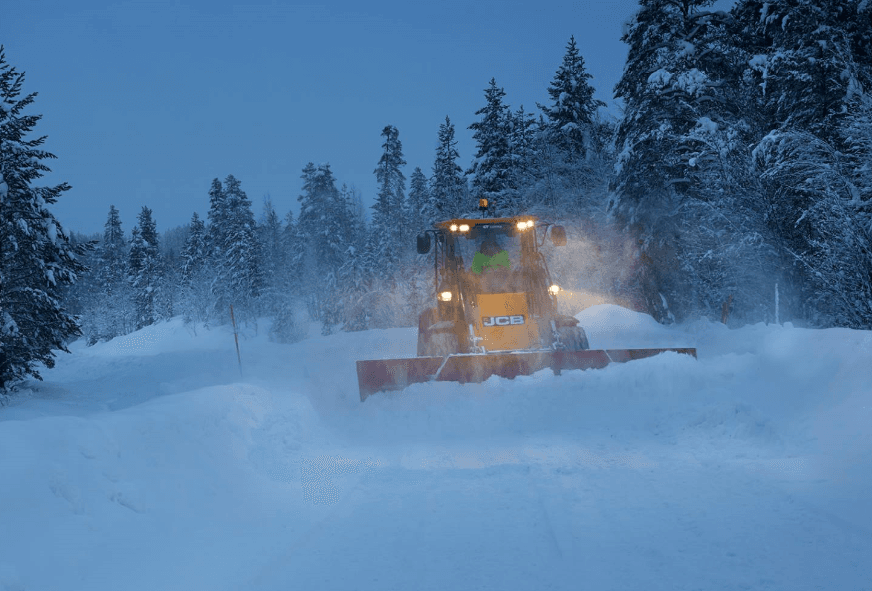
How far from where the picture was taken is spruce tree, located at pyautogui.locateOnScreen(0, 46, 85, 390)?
41.6 feet

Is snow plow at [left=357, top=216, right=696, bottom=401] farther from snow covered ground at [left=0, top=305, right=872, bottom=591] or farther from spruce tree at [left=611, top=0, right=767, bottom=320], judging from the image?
spruce tree at [left=611, top=0, right=767, bottom=320]

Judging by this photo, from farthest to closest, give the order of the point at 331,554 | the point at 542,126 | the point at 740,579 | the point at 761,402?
the point at 542,126, the point at 761,402, the point at 331,554, the point at 740,579

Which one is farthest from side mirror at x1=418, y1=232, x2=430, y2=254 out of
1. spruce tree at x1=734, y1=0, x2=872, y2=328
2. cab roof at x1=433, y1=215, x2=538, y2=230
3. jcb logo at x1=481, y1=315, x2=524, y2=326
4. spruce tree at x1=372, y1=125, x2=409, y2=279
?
spruce tree at x1=372, y1=125, x2=409, y2=279

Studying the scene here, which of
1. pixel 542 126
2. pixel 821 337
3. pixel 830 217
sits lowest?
pixel 821 337

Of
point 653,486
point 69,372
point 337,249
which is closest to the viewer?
point 653,486

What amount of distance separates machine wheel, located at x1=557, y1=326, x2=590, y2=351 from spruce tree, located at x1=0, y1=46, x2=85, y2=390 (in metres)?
10.4

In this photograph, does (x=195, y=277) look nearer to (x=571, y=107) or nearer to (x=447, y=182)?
(x=447, y=182)

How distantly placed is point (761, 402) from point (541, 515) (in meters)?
4.22

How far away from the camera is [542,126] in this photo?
3956 centimetres

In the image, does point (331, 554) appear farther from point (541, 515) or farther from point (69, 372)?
point (69, 372)

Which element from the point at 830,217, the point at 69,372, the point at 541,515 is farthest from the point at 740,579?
the point at 69,372

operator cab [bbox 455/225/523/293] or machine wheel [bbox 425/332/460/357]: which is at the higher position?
operator cab [bbox 455/225/523/293]

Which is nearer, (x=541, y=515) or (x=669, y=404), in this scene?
(x=541, y=515)

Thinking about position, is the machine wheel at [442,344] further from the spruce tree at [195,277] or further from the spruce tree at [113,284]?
the spruce tree at [113,284]
